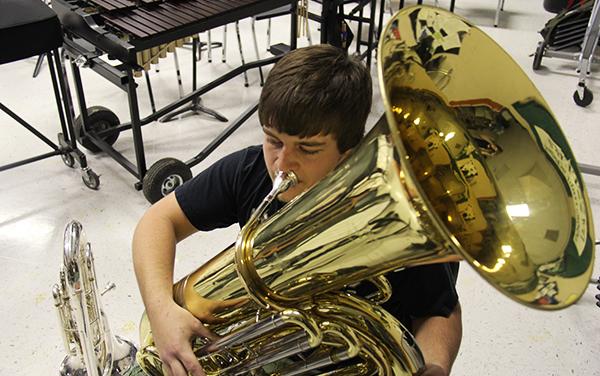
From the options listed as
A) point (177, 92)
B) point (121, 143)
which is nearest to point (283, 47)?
point (177, 92)

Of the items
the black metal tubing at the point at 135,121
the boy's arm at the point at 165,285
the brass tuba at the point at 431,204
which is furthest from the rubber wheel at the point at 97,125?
the brass tuba at the point at 431,204

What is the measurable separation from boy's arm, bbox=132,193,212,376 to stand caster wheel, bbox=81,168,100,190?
1.43 meters

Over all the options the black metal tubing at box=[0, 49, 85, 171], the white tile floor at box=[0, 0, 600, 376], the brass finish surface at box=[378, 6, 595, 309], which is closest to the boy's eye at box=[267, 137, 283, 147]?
the brass finish surface at box=[378, 6, 595, 309]

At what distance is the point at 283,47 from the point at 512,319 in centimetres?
204

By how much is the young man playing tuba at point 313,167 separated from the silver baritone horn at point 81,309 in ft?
0.40

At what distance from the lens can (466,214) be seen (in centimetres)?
82

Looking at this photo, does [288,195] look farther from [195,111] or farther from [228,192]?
[195,111]

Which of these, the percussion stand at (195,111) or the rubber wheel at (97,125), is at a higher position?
the rubber wheel at (97,125)

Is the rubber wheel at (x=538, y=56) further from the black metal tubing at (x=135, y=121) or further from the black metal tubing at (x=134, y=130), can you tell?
the black metal tubing at (x=135, y=121)

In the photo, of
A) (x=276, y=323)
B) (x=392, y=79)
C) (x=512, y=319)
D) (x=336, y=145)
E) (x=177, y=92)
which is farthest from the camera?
(x=177, y=92)

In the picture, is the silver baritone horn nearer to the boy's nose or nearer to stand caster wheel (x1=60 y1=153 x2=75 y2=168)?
the boy's nose

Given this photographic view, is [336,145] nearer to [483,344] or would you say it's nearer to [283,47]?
[483,344]

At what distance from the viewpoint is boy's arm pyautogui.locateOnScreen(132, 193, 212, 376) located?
96cm

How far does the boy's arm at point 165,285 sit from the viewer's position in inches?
37.9
